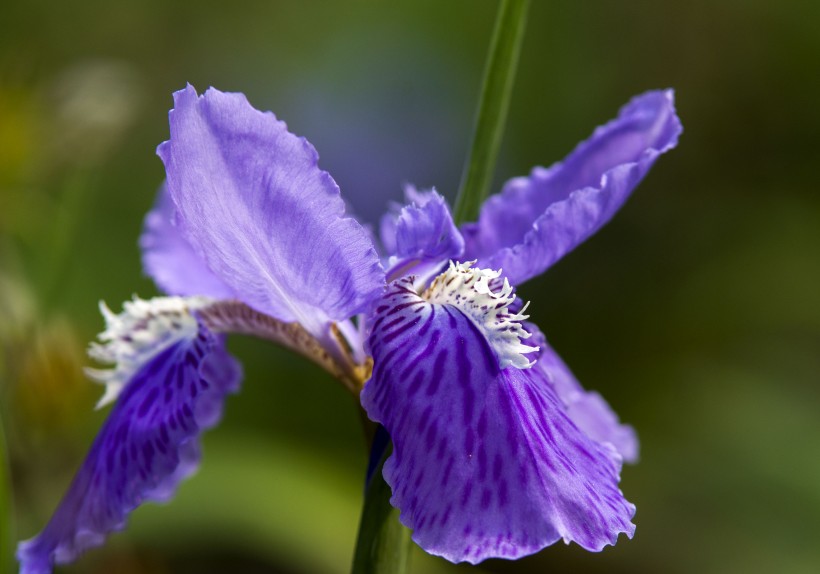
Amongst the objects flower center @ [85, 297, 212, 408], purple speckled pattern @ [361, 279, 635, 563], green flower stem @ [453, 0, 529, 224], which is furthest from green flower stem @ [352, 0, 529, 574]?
flower center @ [85, 297, 212, 408]

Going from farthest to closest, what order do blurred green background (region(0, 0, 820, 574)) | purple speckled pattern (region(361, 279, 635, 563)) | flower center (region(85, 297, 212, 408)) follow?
1. blurred green background (region(0, 0, 820, 574))
2. flower center (region(85, 297, 212, 408))
3. purple speckled pattern (region(361, 279, 635, 563))

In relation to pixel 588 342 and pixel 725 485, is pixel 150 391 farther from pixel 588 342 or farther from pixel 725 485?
pixel 588 342

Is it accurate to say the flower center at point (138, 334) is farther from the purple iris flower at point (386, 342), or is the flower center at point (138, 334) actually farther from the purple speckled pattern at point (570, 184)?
the purple speckled pattern at point (570, 184)

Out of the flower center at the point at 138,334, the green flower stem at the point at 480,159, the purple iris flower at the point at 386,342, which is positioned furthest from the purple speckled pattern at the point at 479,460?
the flower center at the point at 138,334

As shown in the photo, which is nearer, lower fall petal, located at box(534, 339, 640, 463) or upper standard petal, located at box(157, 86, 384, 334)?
upper standard petal, located at box(157, 86, 384, 334)

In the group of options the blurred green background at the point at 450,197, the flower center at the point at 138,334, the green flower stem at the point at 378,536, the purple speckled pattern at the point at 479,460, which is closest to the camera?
the purple speckled pattern at the point at 479,460

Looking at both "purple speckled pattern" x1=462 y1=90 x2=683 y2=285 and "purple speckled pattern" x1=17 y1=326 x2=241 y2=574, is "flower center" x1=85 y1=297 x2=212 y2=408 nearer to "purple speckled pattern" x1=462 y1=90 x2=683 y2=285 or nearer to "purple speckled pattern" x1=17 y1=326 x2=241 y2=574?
"purple speckled pattern" x1=17 y1=326 x2=241 y2=574

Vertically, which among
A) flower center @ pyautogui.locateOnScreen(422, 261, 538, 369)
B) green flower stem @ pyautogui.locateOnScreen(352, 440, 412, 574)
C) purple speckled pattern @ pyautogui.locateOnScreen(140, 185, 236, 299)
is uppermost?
purple speckled pattern @ pyautogui.locateOnScreen(140, 185, 236, 299)
